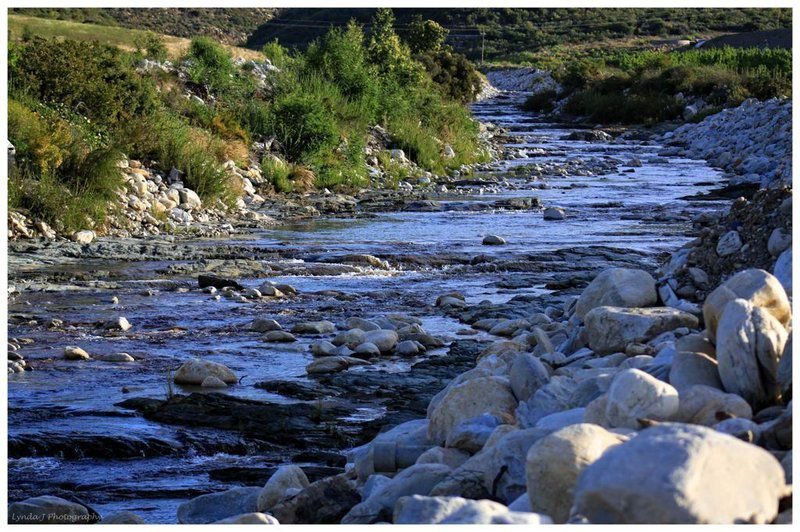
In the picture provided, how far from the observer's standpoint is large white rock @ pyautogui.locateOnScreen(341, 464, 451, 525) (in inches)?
155

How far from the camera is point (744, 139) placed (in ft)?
93.7

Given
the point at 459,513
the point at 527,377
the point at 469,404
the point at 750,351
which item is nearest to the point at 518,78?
the point at 527,377

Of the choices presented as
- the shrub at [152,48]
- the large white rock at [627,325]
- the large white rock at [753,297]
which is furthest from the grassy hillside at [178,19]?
the large white rock at [753,297]

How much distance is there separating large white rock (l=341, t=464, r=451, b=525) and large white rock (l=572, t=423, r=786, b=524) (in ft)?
4.06

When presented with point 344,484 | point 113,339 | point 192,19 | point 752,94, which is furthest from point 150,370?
point 192,19

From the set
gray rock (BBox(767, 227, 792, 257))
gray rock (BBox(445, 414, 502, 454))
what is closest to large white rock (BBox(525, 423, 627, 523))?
gray rock (BBox(445, 414, 502, 454))

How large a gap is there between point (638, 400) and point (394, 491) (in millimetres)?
919

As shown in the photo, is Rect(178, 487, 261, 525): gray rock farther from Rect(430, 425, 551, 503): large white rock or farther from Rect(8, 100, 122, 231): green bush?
Rect(8, 100, 122, 231): green bush

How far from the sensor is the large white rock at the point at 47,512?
4.55 meters

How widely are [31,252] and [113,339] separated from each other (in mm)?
4199

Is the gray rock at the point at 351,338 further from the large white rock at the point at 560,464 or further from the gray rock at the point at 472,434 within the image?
the large white rock at the point at 560,464

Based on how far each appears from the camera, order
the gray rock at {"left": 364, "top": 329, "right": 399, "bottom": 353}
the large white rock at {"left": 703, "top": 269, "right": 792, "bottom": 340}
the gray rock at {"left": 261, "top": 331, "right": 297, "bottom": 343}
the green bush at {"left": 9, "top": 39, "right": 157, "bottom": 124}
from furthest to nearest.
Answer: the green bush at {"left": 9, "top": 39, "right": 157, "bottom": 124}, the gray rock at {"left": 261, "top": 331, "right": 297, "bottom": 343}, the gray rock at {"left": 364, "top": 329, "right": 399, "bottom": 353}, the large white rock at {"left": 703, "top": 269, "right": 792, "bottom": 340}

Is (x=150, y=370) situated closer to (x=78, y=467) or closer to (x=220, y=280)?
(x=78, y=467)

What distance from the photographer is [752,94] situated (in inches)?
1532
